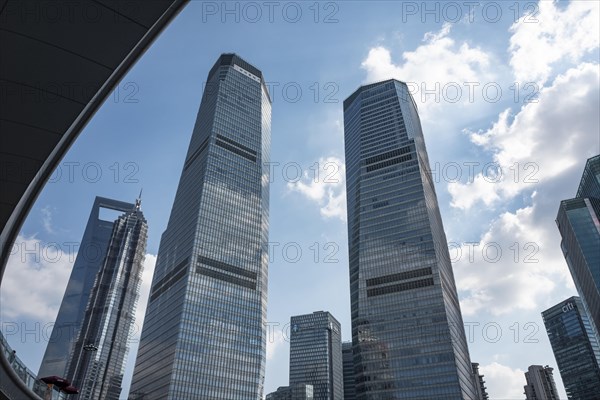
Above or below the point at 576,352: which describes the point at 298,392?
below

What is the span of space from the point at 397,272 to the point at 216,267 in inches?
1845

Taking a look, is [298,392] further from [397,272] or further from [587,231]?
[587,231]

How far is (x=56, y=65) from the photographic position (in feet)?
24.8

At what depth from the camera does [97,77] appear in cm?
784

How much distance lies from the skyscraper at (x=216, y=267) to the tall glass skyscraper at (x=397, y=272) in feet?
87.3

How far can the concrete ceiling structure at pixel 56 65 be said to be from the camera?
7062mm

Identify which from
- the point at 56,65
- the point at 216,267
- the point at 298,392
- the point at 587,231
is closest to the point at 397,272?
the point at 216,267

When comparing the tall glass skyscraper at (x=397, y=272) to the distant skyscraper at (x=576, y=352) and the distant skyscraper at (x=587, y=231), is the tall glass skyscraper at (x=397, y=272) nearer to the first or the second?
the distant skyscraper at (x=587, y=231)

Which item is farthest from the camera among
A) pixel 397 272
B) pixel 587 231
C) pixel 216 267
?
pixel 587 231

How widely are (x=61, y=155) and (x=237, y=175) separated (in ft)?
390

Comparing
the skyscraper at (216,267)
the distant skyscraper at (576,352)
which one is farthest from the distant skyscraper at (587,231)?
the skyscraper at (216,267)

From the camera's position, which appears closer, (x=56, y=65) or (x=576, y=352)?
(x=56, y=65)

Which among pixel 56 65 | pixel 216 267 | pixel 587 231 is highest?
pixel 587 231

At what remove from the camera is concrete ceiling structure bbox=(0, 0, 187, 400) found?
7.06 metres
